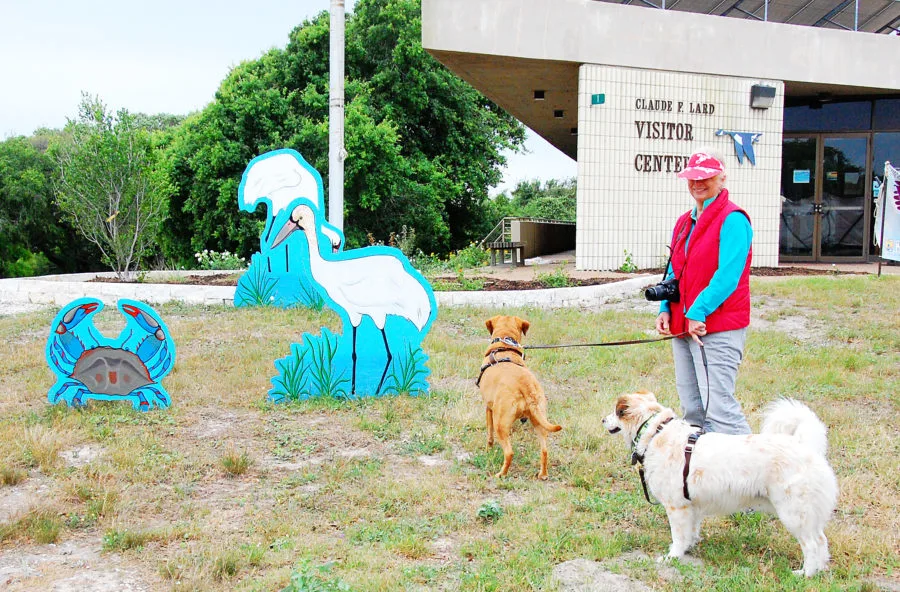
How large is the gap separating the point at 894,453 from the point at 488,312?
5339mm

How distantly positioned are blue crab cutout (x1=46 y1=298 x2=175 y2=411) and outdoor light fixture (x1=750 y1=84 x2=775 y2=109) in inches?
468

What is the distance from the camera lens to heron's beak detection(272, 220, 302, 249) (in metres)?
9.03

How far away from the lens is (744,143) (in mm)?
13805

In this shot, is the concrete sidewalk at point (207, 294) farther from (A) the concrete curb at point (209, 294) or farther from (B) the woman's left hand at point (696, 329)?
(B) the woman's left hand at point (696, 329)

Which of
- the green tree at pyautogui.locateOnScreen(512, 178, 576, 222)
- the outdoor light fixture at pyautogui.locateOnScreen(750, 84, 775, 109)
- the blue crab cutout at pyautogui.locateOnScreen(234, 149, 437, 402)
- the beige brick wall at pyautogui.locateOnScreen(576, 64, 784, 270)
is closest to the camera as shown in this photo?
the blue crab cutout at pyautogui.locateOnScreen(234, 149, 437, 402)

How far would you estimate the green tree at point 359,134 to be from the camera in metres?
21.2

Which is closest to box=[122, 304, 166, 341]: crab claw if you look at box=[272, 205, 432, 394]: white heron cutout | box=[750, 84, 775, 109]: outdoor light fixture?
box=[272, 205, 432, 394]: white heron cutout

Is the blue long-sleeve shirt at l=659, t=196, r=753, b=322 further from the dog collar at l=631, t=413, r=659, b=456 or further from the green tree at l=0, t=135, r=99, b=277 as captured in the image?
the green tree at l=0, t=135, r=99, b=277

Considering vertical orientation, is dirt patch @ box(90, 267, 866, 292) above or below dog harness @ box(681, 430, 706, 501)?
above

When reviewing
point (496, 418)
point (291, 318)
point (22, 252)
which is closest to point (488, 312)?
point (291, 318)

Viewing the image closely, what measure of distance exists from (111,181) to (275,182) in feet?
12.9

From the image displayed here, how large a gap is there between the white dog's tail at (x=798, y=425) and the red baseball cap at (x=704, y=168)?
3.74 ft

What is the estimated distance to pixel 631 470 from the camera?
4.48 m

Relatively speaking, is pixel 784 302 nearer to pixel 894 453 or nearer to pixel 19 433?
pixel 894 453
